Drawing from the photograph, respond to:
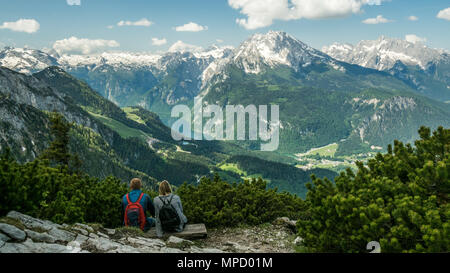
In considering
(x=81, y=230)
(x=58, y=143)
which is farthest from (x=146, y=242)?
(x=58, y=143)

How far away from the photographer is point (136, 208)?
14.5 m

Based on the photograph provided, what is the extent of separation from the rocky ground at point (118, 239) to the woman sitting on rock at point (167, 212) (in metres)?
0.71

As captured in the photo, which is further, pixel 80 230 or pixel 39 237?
pixel 80 230

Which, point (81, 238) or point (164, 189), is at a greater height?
point (164, 189)

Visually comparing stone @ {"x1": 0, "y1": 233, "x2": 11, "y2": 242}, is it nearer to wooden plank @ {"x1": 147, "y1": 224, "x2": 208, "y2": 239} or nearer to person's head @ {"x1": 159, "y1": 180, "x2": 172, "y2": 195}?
wooden plank @ {"x1": 147, "y1": 224, "x2": 208, "y2": 239}

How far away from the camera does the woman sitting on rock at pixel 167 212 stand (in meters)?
13.6

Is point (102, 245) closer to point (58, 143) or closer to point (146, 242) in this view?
point (146, 242)

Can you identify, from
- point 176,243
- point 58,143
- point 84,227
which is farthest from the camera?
point 58,143

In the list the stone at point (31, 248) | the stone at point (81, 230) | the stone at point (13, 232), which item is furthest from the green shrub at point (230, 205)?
the stone at point (13, 232)

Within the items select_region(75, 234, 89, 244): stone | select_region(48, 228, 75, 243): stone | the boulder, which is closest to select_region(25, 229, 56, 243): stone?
select_region(48, 228, 75, 243): stone

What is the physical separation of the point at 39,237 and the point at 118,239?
11.4ft

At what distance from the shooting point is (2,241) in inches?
324
